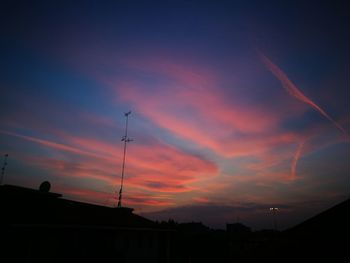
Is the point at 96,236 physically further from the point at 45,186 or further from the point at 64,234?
the point at 45,186

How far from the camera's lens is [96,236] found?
46.6ft

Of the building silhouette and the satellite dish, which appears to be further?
the satellite dish

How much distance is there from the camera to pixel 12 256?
35.8ft

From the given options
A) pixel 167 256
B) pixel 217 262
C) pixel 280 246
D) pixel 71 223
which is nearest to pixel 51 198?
pixel 71 223

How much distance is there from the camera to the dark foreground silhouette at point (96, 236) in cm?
1112

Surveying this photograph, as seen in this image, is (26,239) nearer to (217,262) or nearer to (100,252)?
(100,252)

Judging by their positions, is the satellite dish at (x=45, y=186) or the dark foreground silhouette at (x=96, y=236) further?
the satellite dish at (x=45, y=186)

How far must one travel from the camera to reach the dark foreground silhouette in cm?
1112

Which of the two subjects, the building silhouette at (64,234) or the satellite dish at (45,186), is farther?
the satellite dish at (45,186)

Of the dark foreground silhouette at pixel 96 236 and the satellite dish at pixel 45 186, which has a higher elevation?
the satellite dish at pixel 45 186

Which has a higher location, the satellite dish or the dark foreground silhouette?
the satellite dish

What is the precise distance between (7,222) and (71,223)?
9.44 feet

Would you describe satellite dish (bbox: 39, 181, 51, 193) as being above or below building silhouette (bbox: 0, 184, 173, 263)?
above

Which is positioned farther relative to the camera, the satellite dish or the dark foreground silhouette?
the satellite dish
